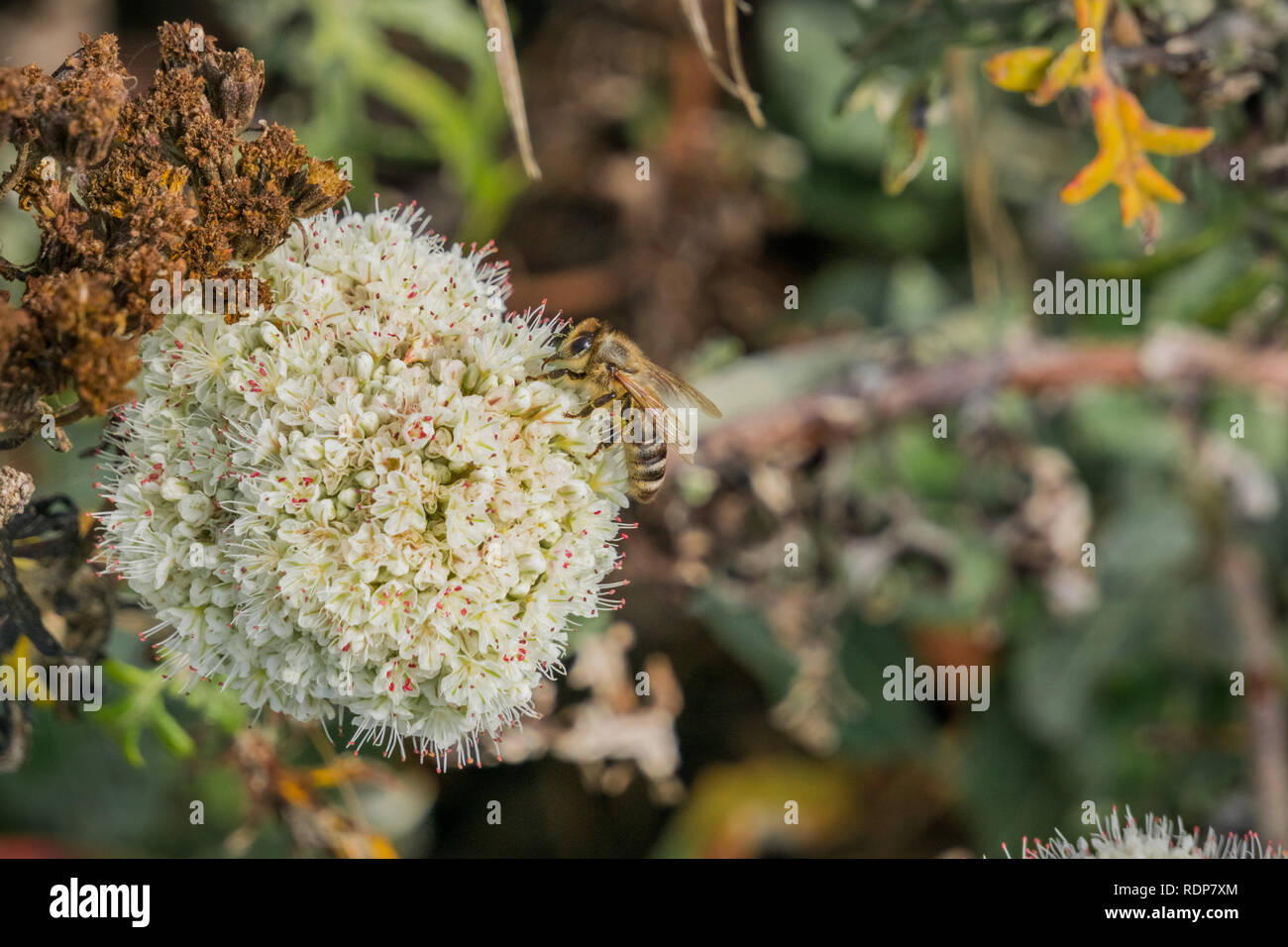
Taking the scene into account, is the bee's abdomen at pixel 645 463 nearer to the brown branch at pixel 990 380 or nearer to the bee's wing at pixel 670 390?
the bee's wing at pixel 670 390

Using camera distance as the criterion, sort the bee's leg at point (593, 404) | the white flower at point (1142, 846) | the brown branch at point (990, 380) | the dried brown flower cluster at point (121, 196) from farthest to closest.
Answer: the brown branch at point (990, 380), the white flower at point (1142, 846), the bee's leg at point (593, 404), the dried brown flower cluster at point (121, 196)

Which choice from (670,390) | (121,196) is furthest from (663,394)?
(121,196)

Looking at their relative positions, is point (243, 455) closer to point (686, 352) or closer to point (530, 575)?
point (530, 575)

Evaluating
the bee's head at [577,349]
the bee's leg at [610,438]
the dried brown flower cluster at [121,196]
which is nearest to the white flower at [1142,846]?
the bee's leg at [610,438]

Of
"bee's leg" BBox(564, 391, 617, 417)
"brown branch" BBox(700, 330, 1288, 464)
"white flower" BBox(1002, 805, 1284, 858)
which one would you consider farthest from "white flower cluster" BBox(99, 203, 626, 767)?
"white flower" BBox(1002, 805, 1284, 858)

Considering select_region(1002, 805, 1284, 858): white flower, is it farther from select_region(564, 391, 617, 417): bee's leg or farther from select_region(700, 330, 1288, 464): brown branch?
select_region(564, 391, 617, 417): bee's leg
